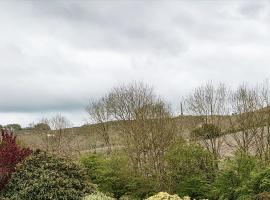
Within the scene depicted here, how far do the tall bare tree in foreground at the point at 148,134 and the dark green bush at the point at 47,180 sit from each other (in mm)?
8075

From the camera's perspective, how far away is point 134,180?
970 inches

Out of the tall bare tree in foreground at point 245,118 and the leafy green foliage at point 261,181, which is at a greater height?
the tall bare tree in foreground at point 245,118

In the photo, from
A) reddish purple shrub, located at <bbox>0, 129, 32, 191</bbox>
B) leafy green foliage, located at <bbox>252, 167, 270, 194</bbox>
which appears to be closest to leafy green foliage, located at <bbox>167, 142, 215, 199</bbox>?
leafy green foliage, located at <bbox>252, 167, 270, 194</bbox>

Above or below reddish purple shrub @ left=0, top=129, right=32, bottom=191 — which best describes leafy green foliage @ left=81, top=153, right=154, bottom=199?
below

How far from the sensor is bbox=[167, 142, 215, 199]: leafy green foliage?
22.9m

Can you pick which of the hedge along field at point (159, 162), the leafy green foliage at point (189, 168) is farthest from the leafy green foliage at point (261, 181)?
Result: the leafy green foliage at point (189, 168)

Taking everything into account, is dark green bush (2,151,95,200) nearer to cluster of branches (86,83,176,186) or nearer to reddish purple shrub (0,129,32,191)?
reddish purple shrub (0,129,32,191)

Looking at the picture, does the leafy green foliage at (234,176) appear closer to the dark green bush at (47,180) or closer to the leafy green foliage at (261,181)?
the leafy green foliage at (261,181)

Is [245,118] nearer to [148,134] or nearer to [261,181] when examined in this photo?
[148,134]

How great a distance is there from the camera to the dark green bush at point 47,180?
16.3m

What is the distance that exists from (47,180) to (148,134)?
445 inches

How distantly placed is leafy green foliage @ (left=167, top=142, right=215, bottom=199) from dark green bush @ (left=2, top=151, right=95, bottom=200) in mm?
6686

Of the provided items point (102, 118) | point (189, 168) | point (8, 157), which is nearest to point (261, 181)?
point (189, 168)

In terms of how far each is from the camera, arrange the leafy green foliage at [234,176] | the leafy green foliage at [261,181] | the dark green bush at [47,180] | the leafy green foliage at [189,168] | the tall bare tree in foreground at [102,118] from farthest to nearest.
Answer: the tall bare tree in foreground at [102,118] < the leafy green foliage at [189,168] < the leafy green foliage at [234,176] < the leafy green foliage at [261,181] < the dark green bush at [47,180]
